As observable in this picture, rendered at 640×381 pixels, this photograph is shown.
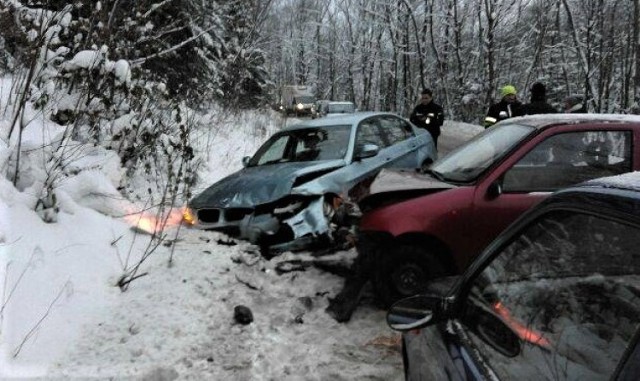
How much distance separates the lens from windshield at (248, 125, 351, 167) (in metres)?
7.73

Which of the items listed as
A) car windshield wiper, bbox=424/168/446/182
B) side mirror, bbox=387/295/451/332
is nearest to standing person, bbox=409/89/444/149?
car windshield wiper, bbox=424/168/446/182

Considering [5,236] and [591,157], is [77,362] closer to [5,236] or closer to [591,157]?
[5,236]

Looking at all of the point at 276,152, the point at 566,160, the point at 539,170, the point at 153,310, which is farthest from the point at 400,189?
the point at 276,152

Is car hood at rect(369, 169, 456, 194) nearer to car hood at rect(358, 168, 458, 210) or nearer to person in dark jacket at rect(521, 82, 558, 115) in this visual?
car hood at rect(358, 168, 458, 210)

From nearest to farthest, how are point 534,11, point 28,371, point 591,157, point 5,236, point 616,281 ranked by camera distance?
point 616,281 < point 28,371 < point 5,236 < point 591,157 < point 534,11

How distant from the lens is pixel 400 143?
8.54m

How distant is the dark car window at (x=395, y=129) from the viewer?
8.62 metres

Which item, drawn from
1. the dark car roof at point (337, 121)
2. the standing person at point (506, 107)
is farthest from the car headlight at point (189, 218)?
the standing person at point (506, 107)

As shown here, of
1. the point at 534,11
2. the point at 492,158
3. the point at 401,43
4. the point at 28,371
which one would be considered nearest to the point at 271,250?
the point at 492,158

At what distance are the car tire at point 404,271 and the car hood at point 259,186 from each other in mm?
2092

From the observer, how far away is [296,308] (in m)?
5.34

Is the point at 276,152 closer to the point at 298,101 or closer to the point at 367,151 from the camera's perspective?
the point at 367,151

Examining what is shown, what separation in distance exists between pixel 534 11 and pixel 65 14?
37511 millimetres

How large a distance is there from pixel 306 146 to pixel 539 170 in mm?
3845
